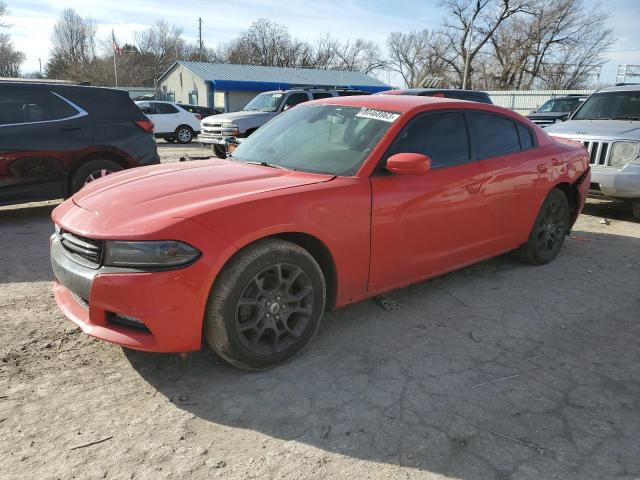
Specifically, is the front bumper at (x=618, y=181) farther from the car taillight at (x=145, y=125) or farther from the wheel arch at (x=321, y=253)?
the car taillight at (x=145, y=125)

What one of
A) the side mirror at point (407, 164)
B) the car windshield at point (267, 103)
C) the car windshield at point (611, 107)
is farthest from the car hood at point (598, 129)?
the car windshield at point (267, 103)

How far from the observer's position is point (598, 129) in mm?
7645

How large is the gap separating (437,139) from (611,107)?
5.97 metres

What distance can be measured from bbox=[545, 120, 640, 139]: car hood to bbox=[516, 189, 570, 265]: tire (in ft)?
8.65

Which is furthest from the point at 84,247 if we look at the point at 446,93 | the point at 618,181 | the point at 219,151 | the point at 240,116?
the point at 219,151

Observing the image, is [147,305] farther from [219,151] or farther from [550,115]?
[550,115]

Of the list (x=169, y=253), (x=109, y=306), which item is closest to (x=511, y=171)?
(x=169, y=253)

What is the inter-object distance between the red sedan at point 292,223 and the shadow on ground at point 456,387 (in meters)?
0.29

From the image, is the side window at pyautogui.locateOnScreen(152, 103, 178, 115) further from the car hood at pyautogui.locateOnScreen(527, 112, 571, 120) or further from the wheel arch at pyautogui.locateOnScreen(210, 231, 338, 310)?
the wheel arch at pyautogui.locateOnScreen(210, 231, 338, 310)

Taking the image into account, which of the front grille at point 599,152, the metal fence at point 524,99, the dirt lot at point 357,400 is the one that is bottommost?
the dirt lot at point 357,400

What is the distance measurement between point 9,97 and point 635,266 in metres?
7.50

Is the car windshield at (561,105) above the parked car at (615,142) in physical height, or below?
above

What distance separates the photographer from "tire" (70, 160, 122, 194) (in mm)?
6742

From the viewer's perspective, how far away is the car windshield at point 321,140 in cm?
365
